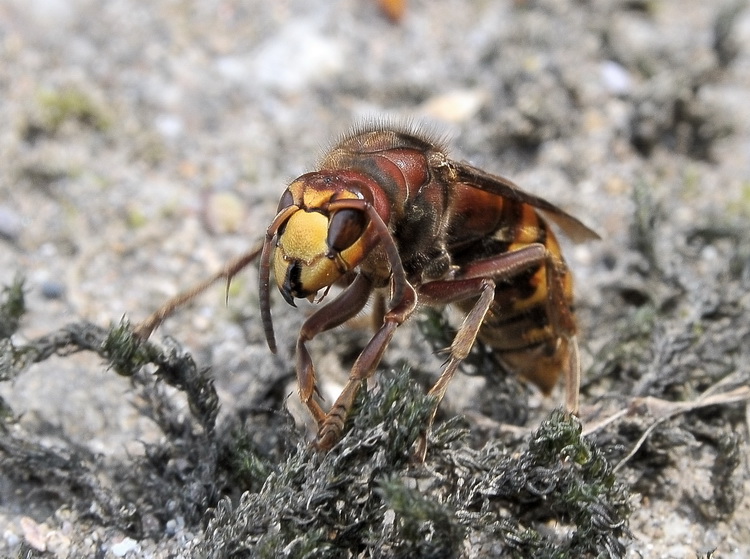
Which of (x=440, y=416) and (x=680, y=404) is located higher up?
(x=440, y=416)

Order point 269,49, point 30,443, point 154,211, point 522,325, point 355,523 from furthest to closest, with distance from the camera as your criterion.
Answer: point 269,49 → point 154,211 → point 522,325 → point 30,443 → point 355,523

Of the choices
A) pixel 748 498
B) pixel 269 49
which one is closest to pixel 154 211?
pixel 269 49

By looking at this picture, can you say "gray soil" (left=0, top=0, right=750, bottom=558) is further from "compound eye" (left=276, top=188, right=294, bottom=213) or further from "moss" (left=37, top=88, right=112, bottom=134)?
"compound eye" (left=276, top=188, right=294, bottom=213)

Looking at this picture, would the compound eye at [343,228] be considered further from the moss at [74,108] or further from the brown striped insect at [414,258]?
the moss at [74,108]

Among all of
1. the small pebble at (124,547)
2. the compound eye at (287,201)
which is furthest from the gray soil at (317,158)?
the compound eye at (287,201)

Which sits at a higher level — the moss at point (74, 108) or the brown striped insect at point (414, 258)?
the moss at point (74, 108)

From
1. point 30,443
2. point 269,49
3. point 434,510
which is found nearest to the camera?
point 434,510

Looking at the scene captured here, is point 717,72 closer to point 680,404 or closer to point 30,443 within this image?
point 680,404
